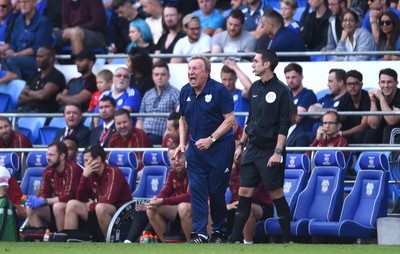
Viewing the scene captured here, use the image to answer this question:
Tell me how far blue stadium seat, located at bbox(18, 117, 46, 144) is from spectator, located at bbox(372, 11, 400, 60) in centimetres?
579

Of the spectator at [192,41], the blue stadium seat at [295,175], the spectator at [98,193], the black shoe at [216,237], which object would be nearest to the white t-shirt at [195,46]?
the spectator at [192,41]

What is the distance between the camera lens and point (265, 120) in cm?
1291

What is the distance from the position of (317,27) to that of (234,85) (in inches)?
93.1

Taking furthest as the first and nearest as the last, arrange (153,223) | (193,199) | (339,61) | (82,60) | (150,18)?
(150,18) < (82,60) < (339,61) < (153,223) < (193,199)

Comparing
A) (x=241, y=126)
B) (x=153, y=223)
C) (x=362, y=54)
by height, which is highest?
(x=362, y=54)

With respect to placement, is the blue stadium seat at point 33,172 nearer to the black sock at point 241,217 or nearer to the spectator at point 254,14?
the spectator at point 254,14

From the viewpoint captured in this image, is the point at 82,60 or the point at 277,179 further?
the point at 82,60


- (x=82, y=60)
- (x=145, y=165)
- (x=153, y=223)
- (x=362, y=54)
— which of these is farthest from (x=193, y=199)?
(x=82, y=60)

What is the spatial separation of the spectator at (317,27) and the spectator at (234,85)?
1.83m

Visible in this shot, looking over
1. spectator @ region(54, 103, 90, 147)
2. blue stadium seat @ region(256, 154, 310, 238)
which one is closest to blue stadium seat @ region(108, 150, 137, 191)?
spectator @ region(54, 103, 90, 147)

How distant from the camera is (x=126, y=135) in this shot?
16.7 metres

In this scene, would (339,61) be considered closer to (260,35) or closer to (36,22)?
(260,35)

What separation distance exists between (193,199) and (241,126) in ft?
13.0

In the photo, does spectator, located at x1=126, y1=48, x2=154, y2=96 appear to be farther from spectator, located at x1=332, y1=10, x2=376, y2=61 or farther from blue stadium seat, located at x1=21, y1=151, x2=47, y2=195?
spectator, located at x1=332, y1=10, x2=376, y2=61
